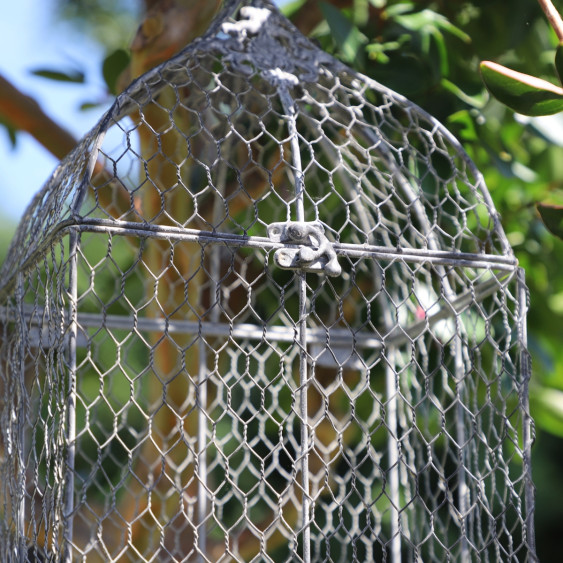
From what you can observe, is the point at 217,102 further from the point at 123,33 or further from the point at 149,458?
the point at 123,33

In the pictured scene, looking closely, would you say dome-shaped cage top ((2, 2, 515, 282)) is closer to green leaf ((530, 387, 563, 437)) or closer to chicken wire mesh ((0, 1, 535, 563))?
chicken wire mesh ((0, 1, 535, 563))

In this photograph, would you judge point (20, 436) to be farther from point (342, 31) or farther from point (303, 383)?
point (342, 31)

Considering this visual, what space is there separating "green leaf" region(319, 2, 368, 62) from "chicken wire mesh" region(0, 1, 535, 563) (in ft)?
0.16

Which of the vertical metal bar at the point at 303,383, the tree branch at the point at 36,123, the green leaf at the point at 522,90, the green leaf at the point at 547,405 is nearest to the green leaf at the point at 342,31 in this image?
the vertical metal bar at the point at 303,383

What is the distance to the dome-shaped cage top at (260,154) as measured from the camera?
0.77 metres

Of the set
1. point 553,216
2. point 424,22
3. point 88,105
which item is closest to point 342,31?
point 424,22

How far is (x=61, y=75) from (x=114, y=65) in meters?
0.08

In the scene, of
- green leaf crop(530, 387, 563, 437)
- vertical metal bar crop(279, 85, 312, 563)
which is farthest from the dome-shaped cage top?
green leaf crop(530, 387, 563, 437)

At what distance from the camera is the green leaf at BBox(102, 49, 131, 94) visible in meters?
1.19

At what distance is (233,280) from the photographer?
1280 millimetres

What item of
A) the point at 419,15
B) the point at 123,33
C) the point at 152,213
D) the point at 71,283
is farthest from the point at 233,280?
the point at 123,33

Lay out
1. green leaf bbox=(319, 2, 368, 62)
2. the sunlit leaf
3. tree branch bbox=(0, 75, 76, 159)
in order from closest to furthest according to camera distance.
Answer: green leaf bbox=(319, 2, 368, 62)
tree branch bbox=(0, 75, 76, 159)
the sunlit leaf

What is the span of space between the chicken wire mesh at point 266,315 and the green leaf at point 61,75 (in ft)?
0.39

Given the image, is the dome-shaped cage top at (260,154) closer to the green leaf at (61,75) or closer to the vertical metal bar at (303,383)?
the vertical metal bar at (303,383)
